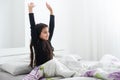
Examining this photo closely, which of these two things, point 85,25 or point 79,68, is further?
point 85,25

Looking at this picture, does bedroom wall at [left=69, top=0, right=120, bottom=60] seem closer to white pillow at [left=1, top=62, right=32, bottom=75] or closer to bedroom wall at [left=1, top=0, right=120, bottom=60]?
bedroom wall at [left=1, top=0, right=120, bottom=60]

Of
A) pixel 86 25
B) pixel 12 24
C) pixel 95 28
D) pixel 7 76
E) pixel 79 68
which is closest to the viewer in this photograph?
pixel 79 68

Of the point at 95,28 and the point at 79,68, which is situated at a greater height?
the point at 95,28

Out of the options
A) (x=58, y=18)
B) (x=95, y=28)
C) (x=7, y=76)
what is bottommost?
(x=7, y=76)

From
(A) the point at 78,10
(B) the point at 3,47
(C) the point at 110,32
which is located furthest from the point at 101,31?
(B) the point at 3,47

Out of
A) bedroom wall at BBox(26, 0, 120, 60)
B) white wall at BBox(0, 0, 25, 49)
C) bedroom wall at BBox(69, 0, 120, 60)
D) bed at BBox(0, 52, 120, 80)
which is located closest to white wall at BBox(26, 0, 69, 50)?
bedroom wall at BBox(26, 0, 120, 60)

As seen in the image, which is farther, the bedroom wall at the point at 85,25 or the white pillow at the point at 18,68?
the bedroom wall at the point at 85,25

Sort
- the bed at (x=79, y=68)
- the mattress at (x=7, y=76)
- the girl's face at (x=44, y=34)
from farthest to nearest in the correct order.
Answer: the girl's face at (x=44, y=34), the mattress at (x=7, y=76), the bed at (x=79, y=68)

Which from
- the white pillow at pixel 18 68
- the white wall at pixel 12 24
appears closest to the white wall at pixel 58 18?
the white wall at pixel 12 24

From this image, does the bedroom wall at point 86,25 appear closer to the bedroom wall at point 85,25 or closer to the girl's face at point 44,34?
the bedroom wall at point 85,25

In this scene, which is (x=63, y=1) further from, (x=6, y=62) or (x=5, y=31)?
(x=6, y=62)

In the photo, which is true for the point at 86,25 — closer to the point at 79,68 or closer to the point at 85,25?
the point at 85,25

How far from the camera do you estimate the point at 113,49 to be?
295 centimetres

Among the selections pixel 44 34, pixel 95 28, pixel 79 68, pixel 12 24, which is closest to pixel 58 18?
pixel 95 28
